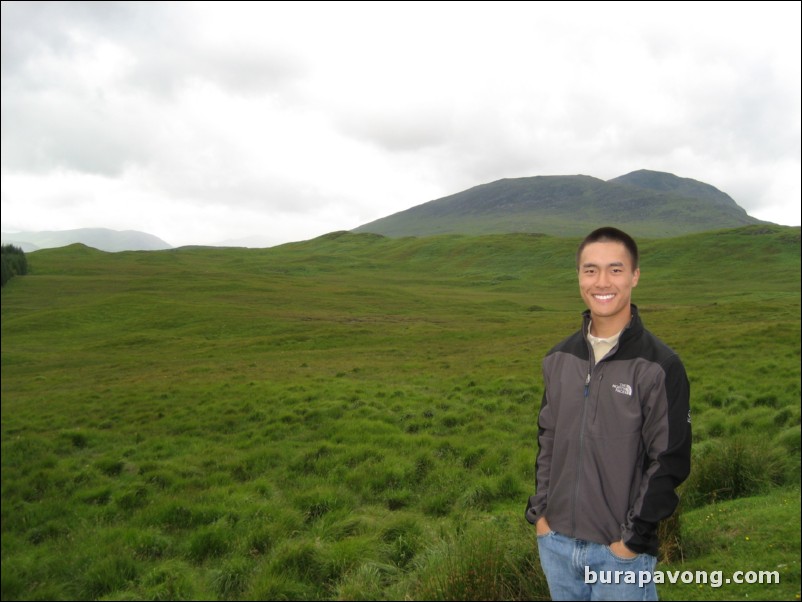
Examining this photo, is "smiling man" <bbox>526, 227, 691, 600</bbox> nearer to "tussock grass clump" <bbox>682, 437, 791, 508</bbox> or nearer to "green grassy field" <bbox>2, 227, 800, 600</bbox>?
"green grassy field" <bbox>2, 227, 800, 600</bbox>

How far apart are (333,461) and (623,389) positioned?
1252 centimetres

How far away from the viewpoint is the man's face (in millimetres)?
4082

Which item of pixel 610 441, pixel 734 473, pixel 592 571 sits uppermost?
pixel 610 441

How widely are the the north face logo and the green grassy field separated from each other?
3507 millimetres

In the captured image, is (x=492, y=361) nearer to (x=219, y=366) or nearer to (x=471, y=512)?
(x=219, y=366)

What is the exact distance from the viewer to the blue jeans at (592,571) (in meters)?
3.84

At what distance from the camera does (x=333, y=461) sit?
15141 millimetres

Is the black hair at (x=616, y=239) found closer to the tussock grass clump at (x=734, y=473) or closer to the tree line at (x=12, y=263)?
the tussock grass clump at (x=734, y=473)

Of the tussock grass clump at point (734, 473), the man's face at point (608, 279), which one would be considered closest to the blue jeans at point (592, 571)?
the man's face at point (608, 279)

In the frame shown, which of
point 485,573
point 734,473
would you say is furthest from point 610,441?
point 734,473

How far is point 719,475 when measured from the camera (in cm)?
1055

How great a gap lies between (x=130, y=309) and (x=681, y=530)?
67.6 m

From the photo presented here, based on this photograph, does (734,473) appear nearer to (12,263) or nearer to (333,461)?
(333,461)

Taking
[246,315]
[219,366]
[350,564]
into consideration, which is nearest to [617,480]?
[350,564]
